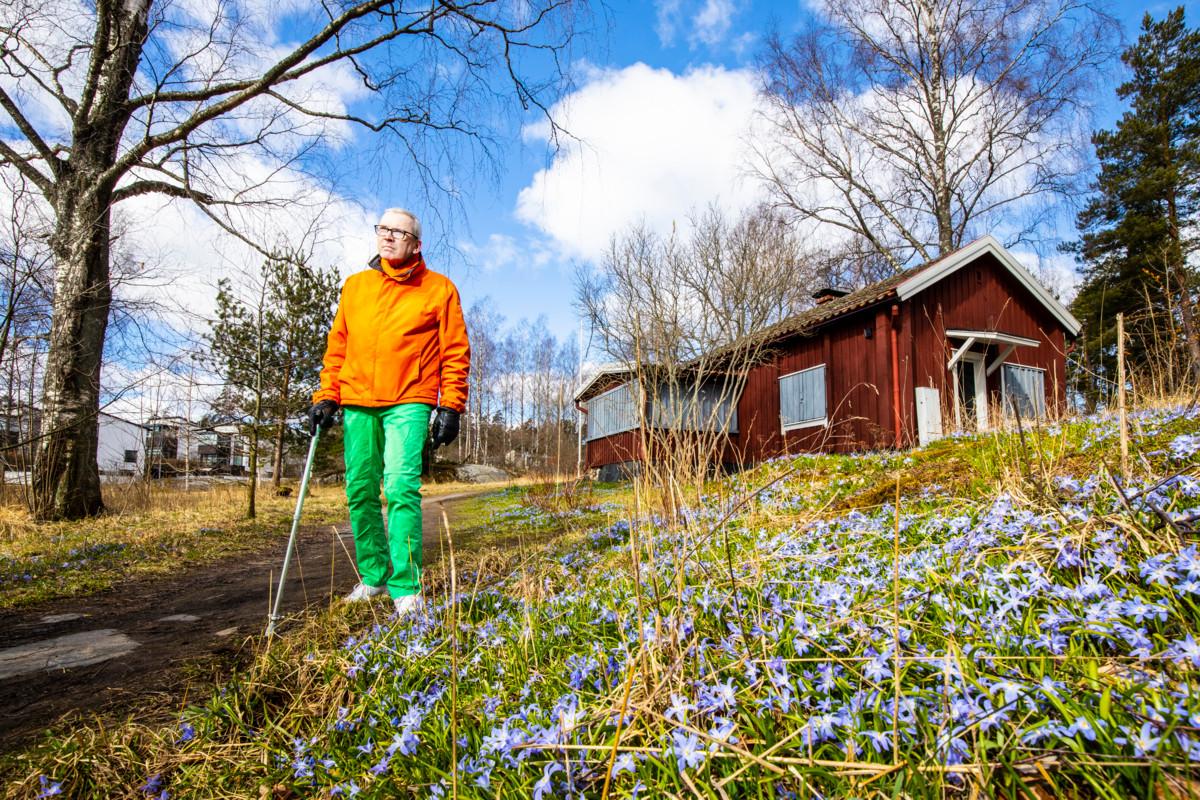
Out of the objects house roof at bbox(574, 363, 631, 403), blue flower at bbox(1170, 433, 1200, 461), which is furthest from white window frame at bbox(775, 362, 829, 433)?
blue flower at bbox(1170, 433, 1200, 461)

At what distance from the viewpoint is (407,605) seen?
9.62ft

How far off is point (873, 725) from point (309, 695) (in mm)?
2017

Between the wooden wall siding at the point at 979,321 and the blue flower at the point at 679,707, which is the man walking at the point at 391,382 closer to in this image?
the blue flower at the point at 679,707

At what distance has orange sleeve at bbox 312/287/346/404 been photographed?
3666 mm

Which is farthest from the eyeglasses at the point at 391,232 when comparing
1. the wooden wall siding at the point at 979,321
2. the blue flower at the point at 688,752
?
the wooden wall siding at the point at 979,321

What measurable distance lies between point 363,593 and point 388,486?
715 mm

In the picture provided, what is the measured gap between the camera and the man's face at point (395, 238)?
360cm

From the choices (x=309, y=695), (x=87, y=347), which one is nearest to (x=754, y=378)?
(x=87, y=347)

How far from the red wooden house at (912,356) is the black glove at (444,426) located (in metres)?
8.72

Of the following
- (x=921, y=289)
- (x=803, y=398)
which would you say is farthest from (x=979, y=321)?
(x=803, y=398)

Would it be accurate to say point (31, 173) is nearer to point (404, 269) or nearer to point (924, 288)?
point (404, 269)

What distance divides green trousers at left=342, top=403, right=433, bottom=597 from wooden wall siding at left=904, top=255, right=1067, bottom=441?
1243cm

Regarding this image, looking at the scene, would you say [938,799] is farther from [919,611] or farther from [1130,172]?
[1130,172]

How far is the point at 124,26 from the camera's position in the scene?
783 cm
